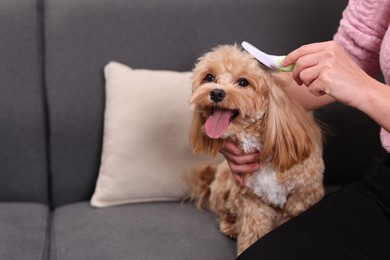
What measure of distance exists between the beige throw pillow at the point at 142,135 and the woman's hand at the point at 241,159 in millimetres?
323

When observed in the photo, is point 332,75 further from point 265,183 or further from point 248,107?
point 265,183

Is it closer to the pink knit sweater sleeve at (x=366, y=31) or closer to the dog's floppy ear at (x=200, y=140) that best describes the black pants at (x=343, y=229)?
the pink knit sweater sleeve at (x=366, y=31)

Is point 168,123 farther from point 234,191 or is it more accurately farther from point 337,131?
point 337,131

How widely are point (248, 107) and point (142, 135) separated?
472 millimetres

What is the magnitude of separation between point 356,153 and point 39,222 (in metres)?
1.06

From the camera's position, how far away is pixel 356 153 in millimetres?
1690

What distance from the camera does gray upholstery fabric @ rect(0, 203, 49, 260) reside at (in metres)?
1.26

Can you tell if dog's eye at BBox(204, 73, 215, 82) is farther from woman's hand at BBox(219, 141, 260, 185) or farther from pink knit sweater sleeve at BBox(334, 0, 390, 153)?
pink knit sweater sleeve at BBox(334, 0, 390, 153)

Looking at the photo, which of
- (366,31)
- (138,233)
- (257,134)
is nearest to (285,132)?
(257,134)

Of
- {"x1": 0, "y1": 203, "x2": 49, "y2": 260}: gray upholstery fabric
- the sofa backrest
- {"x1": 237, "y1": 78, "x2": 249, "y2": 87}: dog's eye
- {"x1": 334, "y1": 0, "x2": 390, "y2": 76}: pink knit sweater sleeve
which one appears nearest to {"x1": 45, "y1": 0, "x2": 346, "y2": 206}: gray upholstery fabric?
the sofa backrest

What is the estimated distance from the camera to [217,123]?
3.84ft

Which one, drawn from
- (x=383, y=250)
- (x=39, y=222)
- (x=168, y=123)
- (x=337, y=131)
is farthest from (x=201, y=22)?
(x=383, y=250)

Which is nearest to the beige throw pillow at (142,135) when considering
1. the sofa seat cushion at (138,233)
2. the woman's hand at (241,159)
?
the sofa seat cushion at (138,233)

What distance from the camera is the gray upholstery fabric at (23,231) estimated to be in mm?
1257
